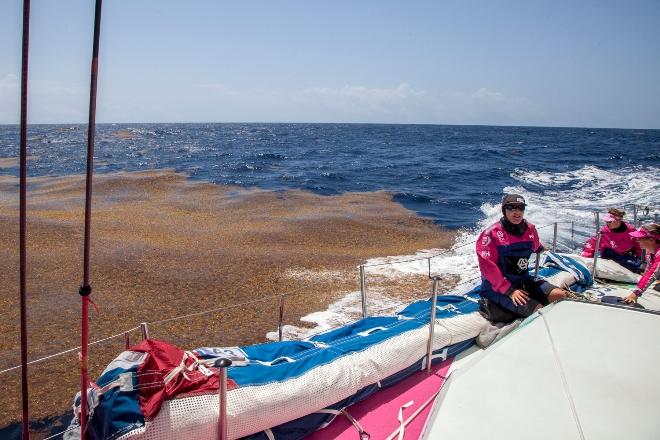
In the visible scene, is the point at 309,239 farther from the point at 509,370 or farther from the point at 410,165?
the point at 410,165

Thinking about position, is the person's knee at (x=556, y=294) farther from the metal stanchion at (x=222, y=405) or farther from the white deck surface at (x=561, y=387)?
the metal stanchion at (x=222, y=405)

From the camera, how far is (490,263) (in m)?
5.24

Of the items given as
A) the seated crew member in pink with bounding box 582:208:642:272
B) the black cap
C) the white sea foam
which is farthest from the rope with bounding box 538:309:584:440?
the seated crew member in pink with bounding box 582:208:642:272

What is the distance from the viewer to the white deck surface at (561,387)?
9.40ft

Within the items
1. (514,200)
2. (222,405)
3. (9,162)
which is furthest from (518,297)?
(9,162)

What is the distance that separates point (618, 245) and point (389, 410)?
20.8ft

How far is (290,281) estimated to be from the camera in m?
12.5

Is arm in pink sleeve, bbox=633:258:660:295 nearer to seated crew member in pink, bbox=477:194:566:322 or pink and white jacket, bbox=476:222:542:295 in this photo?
seated crew member in pink, bbox=477:194:566:322

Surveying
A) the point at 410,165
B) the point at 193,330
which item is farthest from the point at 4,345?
the point at 410,165

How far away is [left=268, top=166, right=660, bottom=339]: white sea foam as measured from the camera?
10.2 meters

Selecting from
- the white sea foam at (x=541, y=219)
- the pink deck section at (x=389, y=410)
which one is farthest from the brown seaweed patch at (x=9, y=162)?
the pink deck section at (x=389, y=410)

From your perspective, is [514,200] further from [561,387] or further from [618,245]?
[618,245]

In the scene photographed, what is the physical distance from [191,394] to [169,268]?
10.6 m

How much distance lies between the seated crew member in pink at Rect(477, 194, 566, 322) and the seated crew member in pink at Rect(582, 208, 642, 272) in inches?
139
